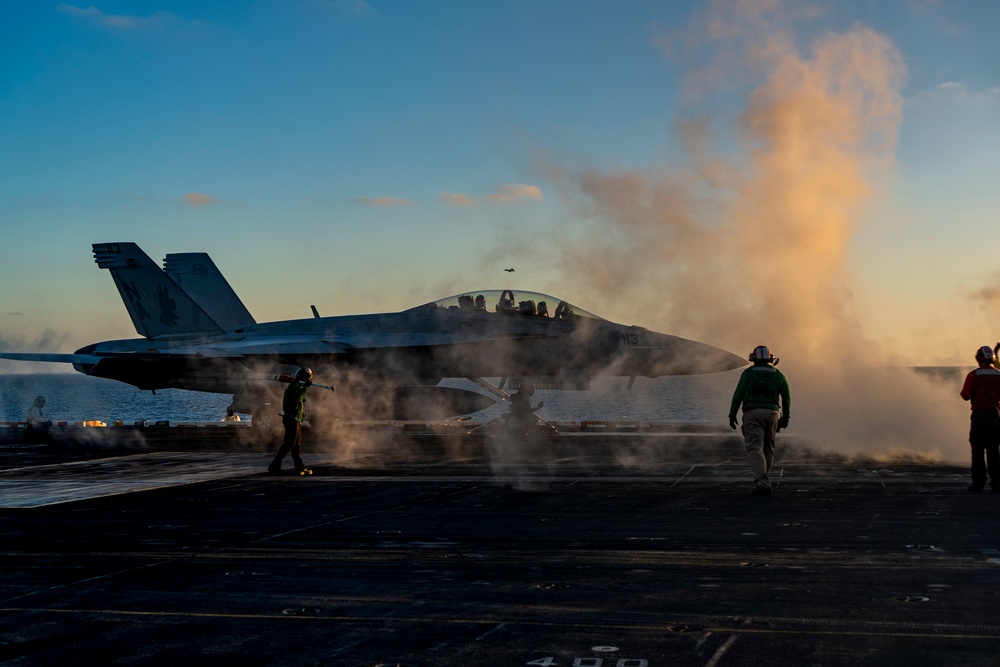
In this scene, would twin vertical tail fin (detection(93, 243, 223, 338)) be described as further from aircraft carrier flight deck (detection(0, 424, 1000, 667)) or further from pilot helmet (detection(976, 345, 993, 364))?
pilot helmet (detection(976, 345, 993, 364))

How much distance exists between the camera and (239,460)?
22047 mm

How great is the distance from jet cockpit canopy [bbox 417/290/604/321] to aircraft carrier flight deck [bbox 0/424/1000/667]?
28.7ft

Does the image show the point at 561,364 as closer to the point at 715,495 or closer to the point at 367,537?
the point at 715,495

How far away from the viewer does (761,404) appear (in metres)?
14.5

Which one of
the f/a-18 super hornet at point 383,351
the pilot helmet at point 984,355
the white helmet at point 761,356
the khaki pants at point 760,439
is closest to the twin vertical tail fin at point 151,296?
the f/a-18 super hornet at point 383,351

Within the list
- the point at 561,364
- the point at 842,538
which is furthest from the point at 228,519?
the point at 561,364

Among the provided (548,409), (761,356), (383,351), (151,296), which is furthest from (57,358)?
(548,409)

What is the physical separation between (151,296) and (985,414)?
2855 cm

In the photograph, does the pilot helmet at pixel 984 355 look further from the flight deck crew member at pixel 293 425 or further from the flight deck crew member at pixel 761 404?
the flight deck crew member at pixel 293 425

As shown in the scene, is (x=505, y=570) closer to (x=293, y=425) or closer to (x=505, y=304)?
(x=293, y=425)

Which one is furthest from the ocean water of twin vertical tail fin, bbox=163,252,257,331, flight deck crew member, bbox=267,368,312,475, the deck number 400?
the deck number 400

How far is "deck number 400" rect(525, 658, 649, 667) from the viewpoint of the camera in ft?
17.8

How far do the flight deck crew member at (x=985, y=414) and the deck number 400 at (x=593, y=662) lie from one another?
427 inches

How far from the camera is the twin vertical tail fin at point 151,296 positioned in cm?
3388
